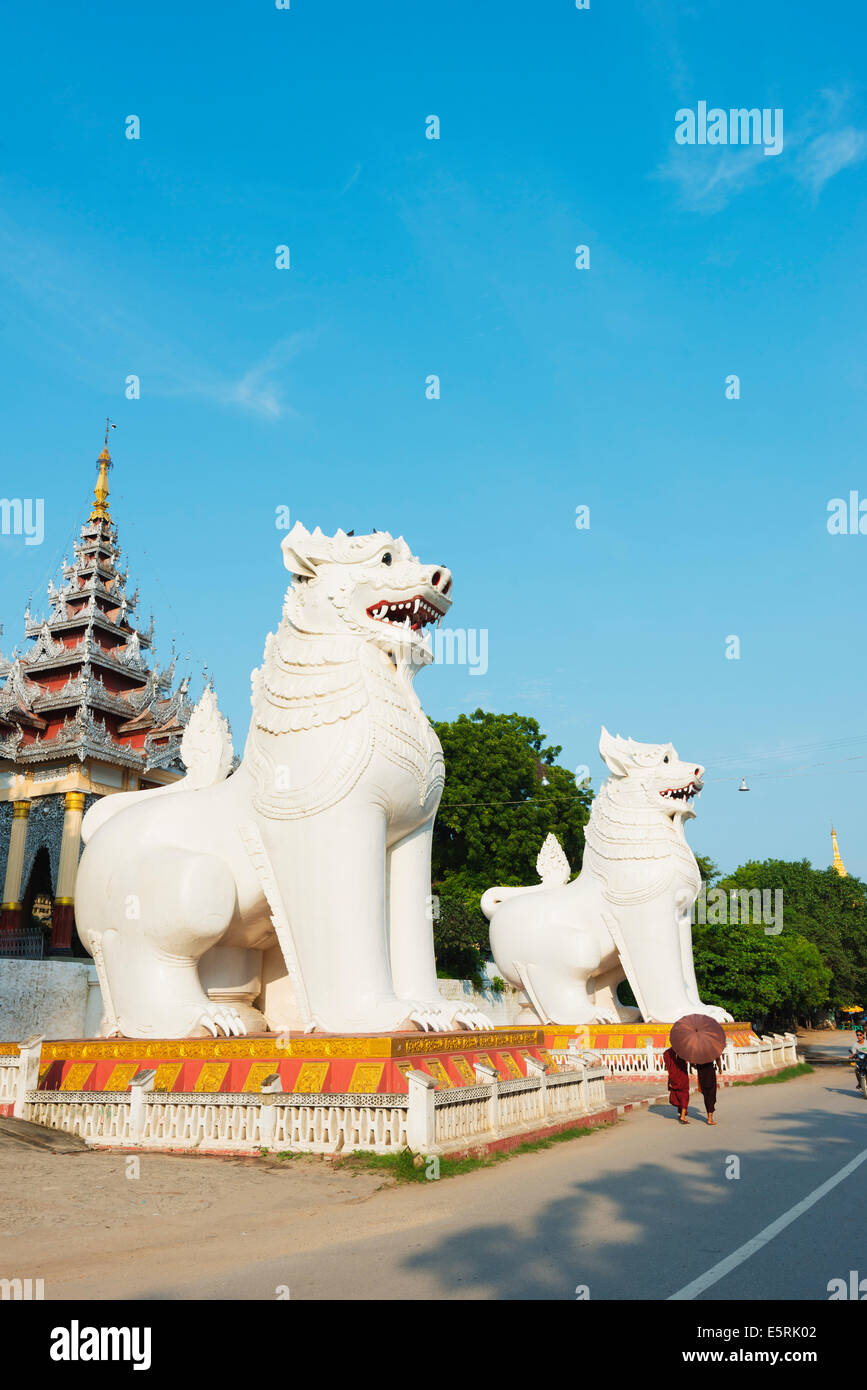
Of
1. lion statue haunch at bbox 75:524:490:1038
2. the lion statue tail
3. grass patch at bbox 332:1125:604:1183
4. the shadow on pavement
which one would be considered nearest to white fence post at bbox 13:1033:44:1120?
lion statue haunch at bbox 75:524:490:1038

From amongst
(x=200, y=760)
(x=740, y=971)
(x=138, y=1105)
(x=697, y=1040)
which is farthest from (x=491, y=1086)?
(x=740, y=971)

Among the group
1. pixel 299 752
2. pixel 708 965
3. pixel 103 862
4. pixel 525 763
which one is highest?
pixel 525 763

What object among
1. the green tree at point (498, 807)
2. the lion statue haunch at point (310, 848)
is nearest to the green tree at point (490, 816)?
the green tree at point (498, 807)

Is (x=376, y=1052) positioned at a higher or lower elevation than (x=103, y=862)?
lower

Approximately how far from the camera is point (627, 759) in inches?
621

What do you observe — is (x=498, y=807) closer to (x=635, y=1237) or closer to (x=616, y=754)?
(x=616, y=754)

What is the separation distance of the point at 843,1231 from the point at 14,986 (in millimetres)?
15619

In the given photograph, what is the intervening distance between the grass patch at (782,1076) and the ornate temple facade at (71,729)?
47.2 ft

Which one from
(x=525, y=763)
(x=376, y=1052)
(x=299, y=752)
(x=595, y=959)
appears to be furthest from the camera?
(x=525, y=763)

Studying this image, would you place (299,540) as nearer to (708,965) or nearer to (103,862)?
(103,862)

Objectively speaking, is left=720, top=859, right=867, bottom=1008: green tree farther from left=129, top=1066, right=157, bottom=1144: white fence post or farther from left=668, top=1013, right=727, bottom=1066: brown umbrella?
left=129, top=1066, right=157, bottom=1144: white fence post

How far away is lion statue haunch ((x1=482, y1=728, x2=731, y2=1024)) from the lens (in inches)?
576
